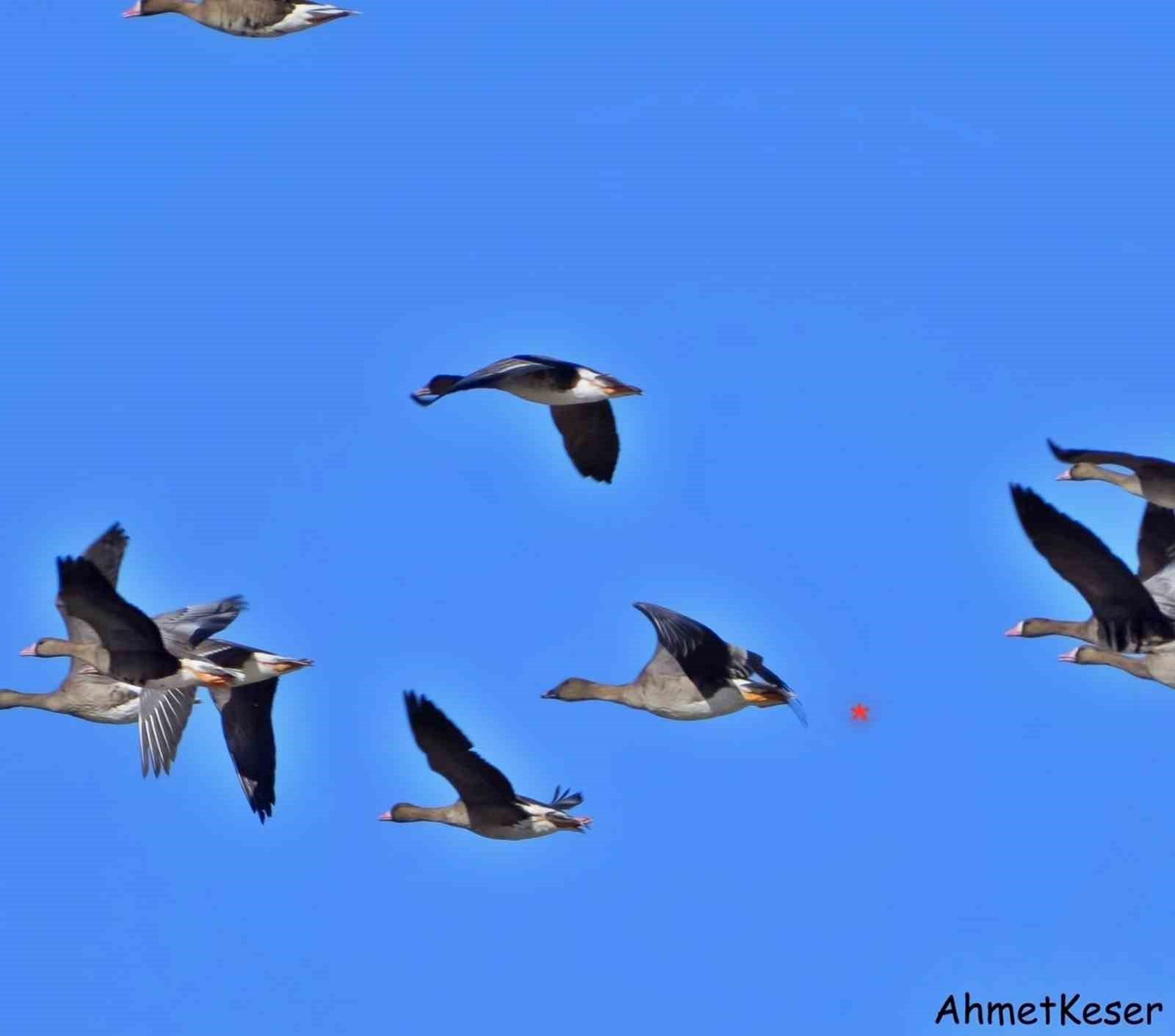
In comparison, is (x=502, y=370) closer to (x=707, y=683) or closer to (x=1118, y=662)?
(x=707, y=683)

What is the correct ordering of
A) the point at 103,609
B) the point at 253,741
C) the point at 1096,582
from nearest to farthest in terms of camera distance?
the point at 1096,582, the point at 103,609, the point at 253,741

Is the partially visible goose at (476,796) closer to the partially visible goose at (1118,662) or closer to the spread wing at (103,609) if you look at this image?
the spread wing at (103,609)

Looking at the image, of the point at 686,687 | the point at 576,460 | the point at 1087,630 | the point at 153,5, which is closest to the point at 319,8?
the point at 153,5

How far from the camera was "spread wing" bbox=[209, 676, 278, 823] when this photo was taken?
33875mm

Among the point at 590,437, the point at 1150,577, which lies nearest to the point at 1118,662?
the point at 1150,577

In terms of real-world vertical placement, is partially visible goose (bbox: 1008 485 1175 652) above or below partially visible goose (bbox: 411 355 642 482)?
below

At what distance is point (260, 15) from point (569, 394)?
5612 mm

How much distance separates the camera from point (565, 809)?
3253 cm

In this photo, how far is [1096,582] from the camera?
30141 millimetres

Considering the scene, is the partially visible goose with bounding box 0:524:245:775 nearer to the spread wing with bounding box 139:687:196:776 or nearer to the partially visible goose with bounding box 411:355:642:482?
the spread wing with bounding box 139:687:196:776

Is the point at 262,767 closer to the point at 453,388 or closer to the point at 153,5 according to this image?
the point at 453,388

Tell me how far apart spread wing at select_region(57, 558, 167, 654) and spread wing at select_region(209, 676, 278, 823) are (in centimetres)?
254

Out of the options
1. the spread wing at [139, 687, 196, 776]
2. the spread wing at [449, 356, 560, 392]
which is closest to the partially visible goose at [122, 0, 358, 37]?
the spread wing at [449, 356, 560, 392]

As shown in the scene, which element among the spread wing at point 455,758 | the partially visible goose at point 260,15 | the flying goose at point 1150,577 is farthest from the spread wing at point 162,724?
the flying goose at point 1150,577
